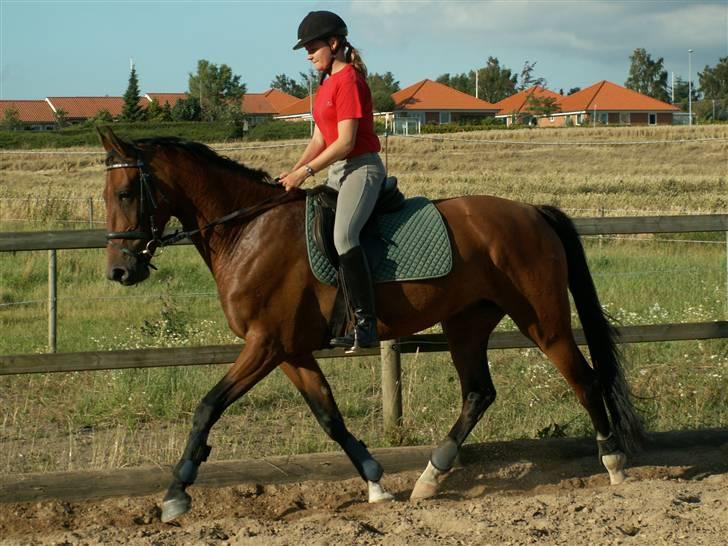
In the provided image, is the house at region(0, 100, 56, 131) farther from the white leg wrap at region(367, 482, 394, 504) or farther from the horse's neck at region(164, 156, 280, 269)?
the white leg wrap at region(367, 482, 394, 504)

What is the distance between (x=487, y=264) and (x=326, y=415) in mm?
1253

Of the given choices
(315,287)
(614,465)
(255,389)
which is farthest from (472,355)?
(255,389)

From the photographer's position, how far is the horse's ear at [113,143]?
202 inches

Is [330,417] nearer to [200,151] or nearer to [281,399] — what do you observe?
[200,151]

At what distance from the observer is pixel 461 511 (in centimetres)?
495

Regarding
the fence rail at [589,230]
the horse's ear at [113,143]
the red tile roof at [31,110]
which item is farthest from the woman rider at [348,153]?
the red tile roof at [31,110]

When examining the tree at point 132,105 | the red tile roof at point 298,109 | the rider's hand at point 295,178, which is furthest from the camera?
the red tile roof at point 298,109

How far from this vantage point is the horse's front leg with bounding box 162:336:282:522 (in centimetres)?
509

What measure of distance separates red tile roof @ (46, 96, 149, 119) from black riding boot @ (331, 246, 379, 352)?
94335 millimetres

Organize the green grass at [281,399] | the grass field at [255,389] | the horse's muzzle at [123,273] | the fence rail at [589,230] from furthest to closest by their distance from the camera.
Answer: the grass field at [255,389] → the green grass at [281,399] → the fence rail at [589,230] → the horse's muzzle at [123,273]

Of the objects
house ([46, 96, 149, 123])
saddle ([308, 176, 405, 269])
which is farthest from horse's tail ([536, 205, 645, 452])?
house ([46, 96, 149, 123])

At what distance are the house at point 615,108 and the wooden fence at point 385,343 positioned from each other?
9049cm

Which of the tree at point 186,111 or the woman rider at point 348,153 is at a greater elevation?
the tree at point 186,111

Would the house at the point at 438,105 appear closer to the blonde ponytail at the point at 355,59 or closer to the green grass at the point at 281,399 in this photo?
the green grass at the point at 281,399
